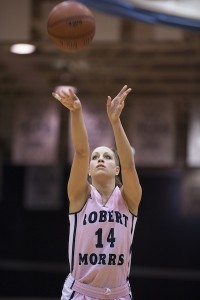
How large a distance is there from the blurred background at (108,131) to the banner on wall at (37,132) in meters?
0.02

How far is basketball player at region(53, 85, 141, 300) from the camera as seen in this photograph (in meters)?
4.89

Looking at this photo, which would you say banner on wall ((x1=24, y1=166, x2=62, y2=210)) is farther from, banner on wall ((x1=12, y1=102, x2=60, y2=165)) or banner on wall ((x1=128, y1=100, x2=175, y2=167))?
banner on wall ((x1=128, y1=100, x2=175, y2=167))

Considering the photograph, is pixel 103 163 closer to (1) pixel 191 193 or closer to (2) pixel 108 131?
(2) pixel 108 131

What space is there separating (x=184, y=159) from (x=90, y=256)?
9136 mm

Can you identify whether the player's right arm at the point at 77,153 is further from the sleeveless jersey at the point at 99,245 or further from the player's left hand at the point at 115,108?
the player's left hand at the point at 115,108

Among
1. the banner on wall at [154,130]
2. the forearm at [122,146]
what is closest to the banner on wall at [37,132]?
the banner on wall at [154,130]

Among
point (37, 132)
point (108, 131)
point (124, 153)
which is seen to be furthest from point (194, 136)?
point (124, 153)

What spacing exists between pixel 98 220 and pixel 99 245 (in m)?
0.18

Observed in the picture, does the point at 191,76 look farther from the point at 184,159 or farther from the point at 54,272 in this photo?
the point at 54,272

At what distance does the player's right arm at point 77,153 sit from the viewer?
16.0ft

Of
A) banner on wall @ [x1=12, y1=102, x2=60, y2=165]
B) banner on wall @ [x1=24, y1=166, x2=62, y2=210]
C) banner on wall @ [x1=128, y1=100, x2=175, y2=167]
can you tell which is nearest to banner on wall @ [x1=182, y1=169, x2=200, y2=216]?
banner on wall @ [x1=128, y1=100, x2=175, y2=167]

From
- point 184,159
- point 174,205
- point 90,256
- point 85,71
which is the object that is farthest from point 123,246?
point 174,205

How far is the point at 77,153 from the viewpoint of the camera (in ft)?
16.1

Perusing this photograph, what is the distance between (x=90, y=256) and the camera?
4918 mm
